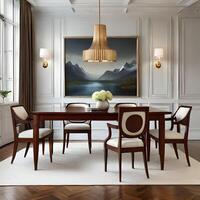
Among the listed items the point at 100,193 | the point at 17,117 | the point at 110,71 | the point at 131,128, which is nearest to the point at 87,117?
the point at 131,128

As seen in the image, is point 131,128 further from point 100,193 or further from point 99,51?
point 99,51

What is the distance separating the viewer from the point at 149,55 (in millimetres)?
7059

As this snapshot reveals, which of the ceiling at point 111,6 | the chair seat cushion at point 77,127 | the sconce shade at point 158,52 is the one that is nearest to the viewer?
the chair seat cushion at point 77,127

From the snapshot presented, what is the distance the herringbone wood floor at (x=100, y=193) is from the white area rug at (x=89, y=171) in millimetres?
178

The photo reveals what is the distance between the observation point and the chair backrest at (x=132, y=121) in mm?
3709

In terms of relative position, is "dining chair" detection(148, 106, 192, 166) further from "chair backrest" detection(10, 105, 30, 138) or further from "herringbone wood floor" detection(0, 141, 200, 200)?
"chair backrest" detection(10, 105, 30, 138)

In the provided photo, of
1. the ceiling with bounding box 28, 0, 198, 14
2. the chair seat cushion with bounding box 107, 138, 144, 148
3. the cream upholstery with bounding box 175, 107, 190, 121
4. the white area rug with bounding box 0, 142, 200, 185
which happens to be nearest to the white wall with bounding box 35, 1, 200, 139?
the ceiling with bounding box 28, 0, 198, 14

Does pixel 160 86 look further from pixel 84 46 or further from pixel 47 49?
pixel 47 49

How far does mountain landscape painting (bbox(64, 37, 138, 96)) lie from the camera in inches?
276

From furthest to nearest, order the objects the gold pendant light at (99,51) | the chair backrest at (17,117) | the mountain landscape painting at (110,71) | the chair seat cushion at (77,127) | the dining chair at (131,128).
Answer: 1. the mountain landscape painting at (110,71)
2. the chair seat cushion at (77,127)
3. the gold pendant light at (99,51)
4. the chair backrest at (17,117)
5. the dining chair at (131,128)

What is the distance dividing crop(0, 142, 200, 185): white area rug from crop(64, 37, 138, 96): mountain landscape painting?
7.01ft

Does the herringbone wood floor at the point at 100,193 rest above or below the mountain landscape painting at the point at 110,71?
below

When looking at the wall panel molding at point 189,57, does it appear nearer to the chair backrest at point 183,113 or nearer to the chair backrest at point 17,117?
the chair backrest at point 183,113

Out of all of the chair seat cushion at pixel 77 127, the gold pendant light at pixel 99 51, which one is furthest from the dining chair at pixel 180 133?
the gold pendant light at pixel 99 51
